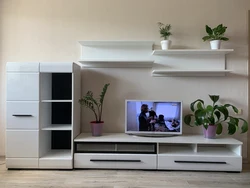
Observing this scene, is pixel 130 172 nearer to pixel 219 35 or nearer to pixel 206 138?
pixel 206 138

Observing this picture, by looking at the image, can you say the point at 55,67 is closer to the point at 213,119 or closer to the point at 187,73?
the point at 187,73

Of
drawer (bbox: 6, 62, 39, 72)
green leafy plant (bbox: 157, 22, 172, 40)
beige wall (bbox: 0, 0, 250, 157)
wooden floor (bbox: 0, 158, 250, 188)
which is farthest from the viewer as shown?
beige wall (bbox: 0, 0, 250, 157)

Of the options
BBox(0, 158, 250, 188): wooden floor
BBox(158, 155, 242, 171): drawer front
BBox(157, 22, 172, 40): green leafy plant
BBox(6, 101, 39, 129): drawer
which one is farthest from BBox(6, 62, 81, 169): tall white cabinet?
BBox(157, 22, 172, 40): green leafy plant

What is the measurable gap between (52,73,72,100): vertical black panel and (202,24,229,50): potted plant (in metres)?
2.04

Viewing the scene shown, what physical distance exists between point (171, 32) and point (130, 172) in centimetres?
204

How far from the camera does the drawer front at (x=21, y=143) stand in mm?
2885

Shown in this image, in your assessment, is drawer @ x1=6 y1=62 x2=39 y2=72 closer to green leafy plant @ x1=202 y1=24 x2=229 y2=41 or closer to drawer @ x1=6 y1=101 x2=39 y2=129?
drawer @ x1=6 y1=101 x2=39 y2=129

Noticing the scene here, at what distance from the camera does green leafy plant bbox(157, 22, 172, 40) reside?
10.8ft

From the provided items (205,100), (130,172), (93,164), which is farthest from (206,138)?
(93,164)

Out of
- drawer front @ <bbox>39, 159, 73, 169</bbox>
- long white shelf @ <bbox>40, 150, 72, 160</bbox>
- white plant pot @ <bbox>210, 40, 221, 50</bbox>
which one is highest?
white plant pot @ <bbox>210, 40, 221, 50</bbox>

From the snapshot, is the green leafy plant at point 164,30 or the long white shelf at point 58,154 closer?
the long white shelf at point 58,154

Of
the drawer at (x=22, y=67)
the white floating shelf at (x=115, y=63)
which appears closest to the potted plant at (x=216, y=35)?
the white floating shelf at (x=115, y=63)

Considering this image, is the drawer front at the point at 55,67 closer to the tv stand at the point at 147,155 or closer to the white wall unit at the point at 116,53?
Result: the white wall unit at the point at 116,53

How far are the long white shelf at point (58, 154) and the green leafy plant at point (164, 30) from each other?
2.08 m
